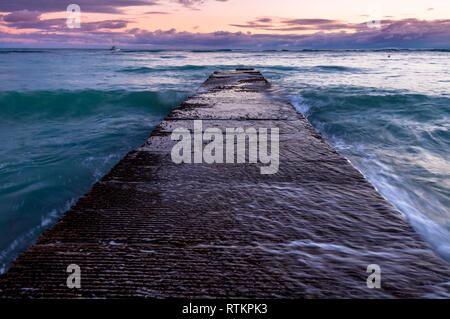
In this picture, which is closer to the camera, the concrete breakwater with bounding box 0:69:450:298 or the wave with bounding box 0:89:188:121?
the concrete breakwater with bounding box 0:69:450:298

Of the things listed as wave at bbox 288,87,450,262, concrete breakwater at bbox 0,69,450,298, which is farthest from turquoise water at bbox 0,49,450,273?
concrete breakwater at bbox 0,69,450,298

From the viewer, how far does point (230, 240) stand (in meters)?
1.50

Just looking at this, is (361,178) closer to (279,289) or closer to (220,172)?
(220,172)

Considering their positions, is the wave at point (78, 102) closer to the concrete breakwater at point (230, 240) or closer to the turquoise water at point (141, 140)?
the turquoise water at point (141, 140)

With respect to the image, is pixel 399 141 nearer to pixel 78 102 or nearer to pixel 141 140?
pixel 141 140

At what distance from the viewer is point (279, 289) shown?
46.8 inches

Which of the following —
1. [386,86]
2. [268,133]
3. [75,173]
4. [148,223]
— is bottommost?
[75,173]

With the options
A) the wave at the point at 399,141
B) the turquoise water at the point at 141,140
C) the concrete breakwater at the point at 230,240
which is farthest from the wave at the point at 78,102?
the concrete breakwater at the point at 230,240

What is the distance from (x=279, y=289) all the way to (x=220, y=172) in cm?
128

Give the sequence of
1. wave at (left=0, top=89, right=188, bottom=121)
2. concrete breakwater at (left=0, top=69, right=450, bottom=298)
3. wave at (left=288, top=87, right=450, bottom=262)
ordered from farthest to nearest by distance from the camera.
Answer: wave at (left=0, top=89, right=188, bottom=121) < wave at (left=288, top=87, right=450, bottom=262) < concrete breakwater at (left=0, top=69, right=450, bottom=298)

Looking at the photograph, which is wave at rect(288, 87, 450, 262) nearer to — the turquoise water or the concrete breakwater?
the turquoise water

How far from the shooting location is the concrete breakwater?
120cm
